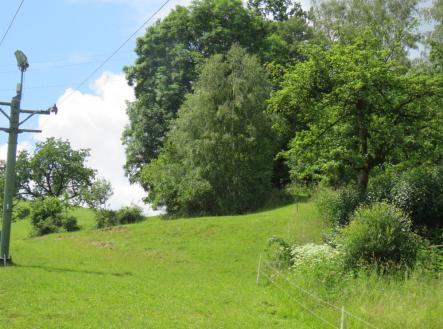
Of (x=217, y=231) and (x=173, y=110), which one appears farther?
(x=173, y=110)

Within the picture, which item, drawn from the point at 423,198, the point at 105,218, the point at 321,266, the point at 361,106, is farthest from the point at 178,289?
the point at 105,218

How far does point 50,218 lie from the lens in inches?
1806

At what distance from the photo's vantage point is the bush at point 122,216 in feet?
147

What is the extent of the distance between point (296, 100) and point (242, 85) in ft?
48.9

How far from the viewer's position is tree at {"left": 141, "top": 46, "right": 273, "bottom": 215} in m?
40.0

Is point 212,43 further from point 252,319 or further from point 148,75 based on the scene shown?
point 252,319

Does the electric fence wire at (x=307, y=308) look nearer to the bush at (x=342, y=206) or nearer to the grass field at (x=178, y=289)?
the grass field at (x=178, y=289)

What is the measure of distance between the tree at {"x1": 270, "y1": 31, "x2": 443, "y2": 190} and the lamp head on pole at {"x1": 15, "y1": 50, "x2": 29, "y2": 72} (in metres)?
11.8

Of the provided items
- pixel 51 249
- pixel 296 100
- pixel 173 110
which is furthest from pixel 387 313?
pixel 173 110

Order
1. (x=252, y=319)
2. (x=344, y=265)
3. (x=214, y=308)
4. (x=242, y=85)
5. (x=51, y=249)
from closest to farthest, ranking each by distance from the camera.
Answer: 1. (x=252, y=319)
2. (x=214, y=308)
3. (x=344, y=265)
4. (x=51, y=249)
5. (x=242, y=85)

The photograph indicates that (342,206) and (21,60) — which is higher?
(21,60)

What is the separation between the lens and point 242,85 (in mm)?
40625

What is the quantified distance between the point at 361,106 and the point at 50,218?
3071cm

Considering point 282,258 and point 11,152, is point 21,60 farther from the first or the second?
point 282,258
